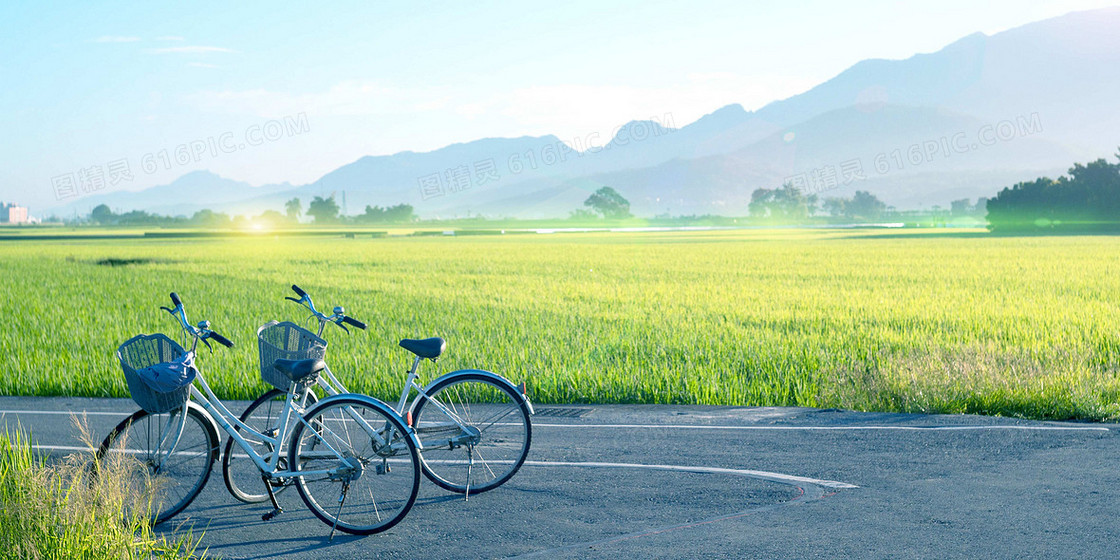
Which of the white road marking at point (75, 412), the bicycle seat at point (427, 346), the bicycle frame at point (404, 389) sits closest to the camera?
the bicycle frame at point (404, 389)

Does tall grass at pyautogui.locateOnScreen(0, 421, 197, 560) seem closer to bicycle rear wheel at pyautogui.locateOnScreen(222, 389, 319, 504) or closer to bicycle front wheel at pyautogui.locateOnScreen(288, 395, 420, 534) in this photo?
bicycle rear wheel at pyautogui.locateOnScreen(222, 389, 319, 504)

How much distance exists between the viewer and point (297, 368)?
600 cm

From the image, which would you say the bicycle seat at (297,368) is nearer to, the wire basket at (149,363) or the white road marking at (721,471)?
the wire basket at (149,363)

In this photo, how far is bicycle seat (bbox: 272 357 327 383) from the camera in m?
5.98

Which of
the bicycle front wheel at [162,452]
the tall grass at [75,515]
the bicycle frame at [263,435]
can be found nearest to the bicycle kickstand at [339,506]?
the bicycle frame at [263,435]

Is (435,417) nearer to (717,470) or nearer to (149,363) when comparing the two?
(149,363)

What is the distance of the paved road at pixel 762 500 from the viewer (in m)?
5.74

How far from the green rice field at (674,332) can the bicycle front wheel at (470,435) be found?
150 inches

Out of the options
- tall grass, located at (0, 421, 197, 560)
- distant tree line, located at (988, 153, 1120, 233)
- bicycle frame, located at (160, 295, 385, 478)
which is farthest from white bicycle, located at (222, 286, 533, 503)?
distant tree line, located at (988, 153, 1120, 233)

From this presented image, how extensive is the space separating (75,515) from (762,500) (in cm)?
457

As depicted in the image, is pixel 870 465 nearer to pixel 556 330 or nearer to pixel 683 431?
pixel 683 431

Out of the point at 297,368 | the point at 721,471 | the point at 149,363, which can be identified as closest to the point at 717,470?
the point at 721,471

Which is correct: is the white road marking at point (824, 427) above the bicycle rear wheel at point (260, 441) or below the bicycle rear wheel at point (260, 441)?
below

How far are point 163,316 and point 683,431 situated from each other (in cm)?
1681
